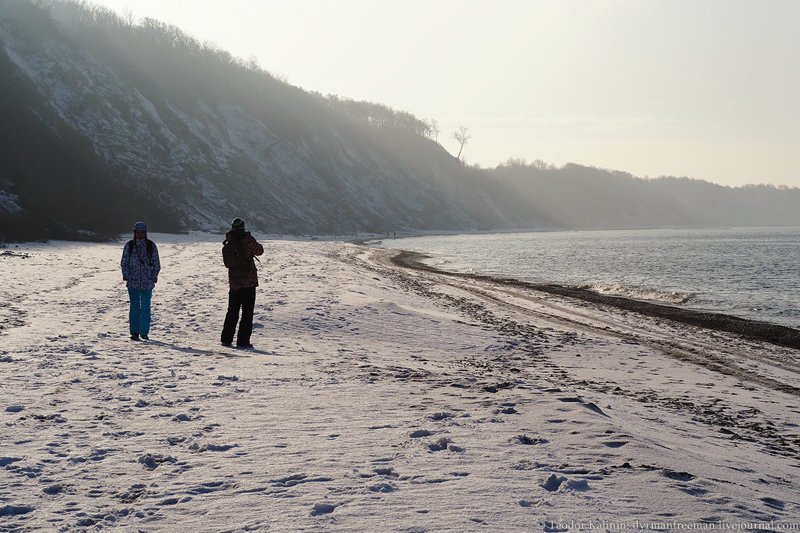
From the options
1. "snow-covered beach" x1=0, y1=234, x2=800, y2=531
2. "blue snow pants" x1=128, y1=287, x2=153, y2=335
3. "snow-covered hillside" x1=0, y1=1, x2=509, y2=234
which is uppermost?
"snow-covered hillside" x1=0, y1=1, x2=509, y2=234

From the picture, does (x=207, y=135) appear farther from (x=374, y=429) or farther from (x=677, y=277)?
(x=374, y=429)

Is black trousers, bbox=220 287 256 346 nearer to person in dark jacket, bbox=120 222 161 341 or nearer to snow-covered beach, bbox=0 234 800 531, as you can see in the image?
snow-covered beach, bbox=0 234 800 531

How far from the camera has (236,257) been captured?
1095 centimetres

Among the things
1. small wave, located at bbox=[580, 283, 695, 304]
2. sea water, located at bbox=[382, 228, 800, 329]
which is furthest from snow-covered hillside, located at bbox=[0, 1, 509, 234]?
small wave, located at bbox=[580, 283, 695, 304]

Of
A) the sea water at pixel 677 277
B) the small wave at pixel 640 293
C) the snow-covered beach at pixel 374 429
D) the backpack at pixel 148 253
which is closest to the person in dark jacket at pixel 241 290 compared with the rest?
the snow-covered beach at pixel 374 429

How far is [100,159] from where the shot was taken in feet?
189

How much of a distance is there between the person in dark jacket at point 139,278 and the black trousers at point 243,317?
141cm

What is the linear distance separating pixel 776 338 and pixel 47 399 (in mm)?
17113

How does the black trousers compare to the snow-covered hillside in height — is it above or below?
below

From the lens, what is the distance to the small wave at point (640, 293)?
2598 cm

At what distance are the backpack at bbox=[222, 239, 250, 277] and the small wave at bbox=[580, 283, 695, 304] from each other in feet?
63.8

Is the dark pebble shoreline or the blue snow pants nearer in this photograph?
the blue snow pants

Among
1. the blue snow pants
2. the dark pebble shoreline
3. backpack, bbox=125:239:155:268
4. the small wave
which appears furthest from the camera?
the small wave

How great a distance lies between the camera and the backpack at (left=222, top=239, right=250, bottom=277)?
1093 centimetres
